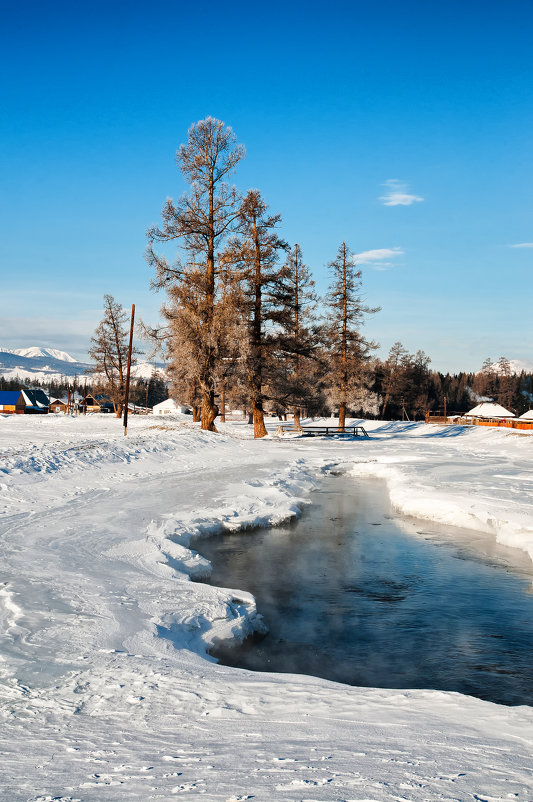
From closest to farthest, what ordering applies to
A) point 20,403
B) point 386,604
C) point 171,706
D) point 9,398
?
1. point 171,706
2. point 386,604
3. point 9,398
4. point 20,403

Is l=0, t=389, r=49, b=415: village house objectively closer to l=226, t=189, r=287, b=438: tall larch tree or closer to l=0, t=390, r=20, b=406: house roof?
l=0, t=390, r=20, b=406: house roof

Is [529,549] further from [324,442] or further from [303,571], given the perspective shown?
[324,442]

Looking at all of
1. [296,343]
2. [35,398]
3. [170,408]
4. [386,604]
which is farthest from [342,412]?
[35,398]

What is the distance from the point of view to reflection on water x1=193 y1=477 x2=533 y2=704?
226 inches

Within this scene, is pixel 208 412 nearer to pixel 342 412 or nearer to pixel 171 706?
pixel 342 412

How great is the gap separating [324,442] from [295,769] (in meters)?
32.0

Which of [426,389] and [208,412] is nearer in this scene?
[208,412]

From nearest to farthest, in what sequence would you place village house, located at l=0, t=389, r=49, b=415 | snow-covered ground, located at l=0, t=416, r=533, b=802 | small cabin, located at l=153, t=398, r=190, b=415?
1. snow-covered ground, located at l=0, t=416, r=533, b=802
2. village house, located at l=0, t=389, r=49, b=415
3. small cabin, located at l=153, t=398, r=190, b=415

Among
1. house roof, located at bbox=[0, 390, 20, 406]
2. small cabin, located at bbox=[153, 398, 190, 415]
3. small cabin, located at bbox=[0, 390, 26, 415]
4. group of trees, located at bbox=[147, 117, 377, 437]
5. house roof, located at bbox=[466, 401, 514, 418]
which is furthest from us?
small cabin, located at bbox=[153, 398, 190, 415]

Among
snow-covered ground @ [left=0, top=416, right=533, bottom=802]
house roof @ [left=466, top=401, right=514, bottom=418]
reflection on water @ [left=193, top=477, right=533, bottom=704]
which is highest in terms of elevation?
house roof @ [left=466, top=401, right=514, bottom=418]

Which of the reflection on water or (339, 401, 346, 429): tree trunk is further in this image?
(339, 401, 346, 429): tree trunk

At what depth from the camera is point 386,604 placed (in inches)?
303

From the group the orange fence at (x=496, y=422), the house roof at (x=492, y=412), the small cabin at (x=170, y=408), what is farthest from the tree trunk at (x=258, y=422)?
the small cabin at (x=170, y=408)

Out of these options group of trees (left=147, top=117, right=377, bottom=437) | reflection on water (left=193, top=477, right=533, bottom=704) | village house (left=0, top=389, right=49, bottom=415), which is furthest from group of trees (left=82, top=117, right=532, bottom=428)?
village house (left=0, top=389, right=49, bottom=415)
